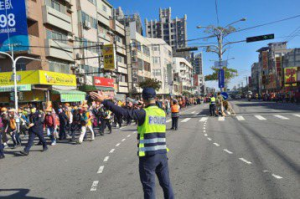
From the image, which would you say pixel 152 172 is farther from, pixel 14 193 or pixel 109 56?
pixel 109 56

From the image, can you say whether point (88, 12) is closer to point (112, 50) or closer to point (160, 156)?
point (112, 50)

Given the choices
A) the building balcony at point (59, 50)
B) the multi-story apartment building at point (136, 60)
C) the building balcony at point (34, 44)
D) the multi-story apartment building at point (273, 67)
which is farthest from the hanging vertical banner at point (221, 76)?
the multi-story apartment building at point (273, 67)

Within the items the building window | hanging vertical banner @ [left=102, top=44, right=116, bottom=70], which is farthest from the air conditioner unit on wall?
the building window

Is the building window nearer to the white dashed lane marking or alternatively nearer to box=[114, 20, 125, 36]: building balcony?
box=[114, 20, 125, 36]: building balcony

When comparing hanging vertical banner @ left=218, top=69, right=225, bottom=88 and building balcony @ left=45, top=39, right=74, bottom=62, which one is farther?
building balcony @ left=45, top=39, right=74, bottom=62

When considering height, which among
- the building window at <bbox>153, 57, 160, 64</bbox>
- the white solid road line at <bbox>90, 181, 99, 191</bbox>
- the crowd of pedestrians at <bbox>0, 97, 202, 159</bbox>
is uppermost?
the building window at <bbox>153, 57, 160, 64</bbox>

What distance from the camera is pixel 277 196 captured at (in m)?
4.32

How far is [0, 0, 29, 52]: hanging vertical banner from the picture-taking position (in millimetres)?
22516

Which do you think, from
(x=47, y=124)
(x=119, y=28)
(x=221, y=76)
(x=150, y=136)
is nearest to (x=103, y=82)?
(x=119, y=28)

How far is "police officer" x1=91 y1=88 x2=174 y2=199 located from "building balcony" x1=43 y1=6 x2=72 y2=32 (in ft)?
80.7

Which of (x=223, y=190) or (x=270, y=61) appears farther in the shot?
(x=270, y=61)

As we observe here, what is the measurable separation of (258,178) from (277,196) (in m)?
0.94

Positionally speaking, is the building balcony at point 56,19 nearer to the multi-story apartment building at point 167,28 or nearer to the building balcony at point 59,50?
the building balcony at point 59,50

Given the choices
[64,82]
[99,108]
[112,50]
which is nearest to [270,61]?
[112,50]
